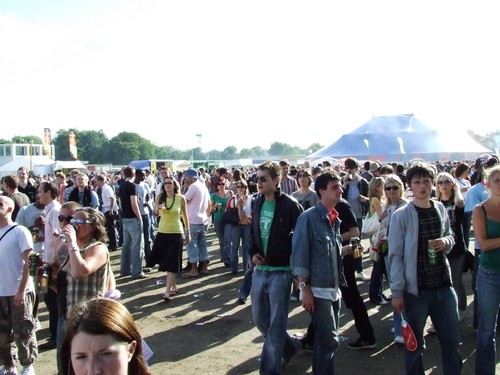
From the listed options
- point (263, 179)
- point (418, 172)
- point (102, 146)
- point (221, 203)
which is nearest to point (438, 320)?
point (418, 172)

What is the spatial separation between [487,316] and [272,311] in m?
1.76

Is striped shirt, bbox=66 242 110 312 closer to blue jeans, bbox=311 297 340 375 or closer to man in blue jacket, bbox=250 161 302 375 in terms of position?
man in blue jacket, bbox=250 161 302 375

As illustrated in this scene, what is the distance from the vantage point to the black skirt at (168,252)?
7.75 m

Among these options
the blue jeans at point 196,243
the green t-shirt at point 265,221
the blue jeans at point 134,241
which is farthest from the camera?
the blue jeans at point 196,243

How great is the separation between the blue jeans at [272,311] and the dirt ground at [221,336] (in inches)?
28.2

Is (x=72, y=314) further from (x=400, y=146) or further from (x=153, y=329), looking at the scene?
(x=400, y=146)

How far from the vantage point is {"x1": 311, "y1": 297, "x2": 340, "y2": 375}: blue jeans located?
13.4 ft

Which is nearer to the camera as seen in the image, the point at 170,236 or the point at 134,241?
the point at 170,236

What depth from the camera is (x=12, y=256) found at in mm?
4762

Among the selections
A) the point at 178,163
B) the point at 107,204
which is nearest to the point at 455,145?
the point at 178,163

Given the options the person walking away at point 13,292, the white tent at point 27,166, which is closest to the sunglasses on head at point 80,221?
the person walking away at point 13,292

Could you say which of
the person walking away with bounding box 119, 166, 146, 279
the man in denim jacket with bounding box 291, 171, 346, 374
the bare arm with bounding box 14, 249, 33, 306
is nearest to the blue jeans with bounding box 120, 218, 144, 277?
the person walking away with bounding box 119, 166, 146, 279

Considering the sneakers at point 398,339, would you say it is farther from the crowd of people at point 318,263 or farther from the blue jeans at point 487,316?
the blue jeans at point 487,316

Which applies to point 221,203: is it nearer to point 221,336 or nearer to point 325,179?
point 221,336
